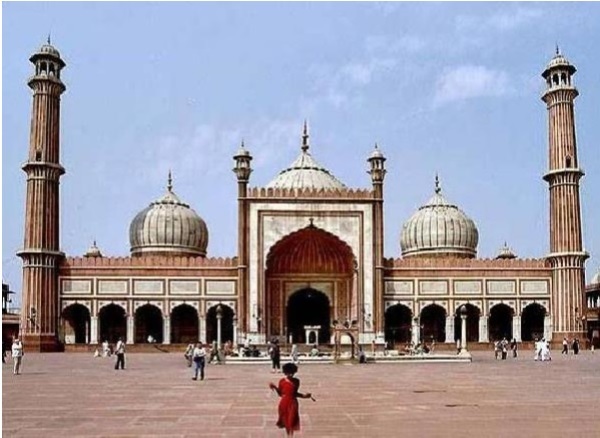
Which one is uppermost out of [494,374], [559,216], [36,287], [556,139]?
[556,139]

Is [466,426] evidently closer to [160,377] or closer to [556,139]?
[160,377]

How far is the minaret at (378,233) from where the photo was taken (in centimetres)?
3881

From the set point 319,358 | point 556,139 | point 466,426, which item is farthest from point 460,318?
point 466,426

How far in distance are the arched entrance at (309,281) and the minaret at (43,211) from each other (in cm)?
902

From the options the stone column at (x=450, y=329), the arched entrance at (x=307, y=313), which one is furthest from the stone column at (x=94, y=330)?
the stone column at (x=450, y=329)

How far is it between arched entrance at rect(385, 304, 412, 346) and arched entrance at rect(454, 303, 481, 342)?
208 cm

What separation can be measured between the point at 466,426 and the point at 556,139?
111 feet

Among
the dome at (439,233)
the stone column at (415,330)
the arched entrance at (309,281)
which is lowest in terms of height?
the stone column at (415,330)

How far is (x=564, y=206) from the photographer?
133 ft

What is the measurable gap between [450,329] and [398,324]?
2.92 meters

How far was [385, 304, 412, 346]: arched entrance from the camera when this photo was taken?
41.7 metres

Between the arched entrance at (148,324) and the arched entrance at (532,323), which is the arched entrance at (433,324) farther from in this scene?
the arched entrance at (148,324)

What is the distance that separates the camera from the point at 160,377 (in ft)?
61.5

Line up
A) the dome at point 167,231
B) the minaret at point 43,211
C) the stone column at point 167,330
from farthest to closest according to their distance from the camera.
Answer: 1. the dome at point 167,231
2. the stone column at point 167,330
3. the minaret at point 43,211
